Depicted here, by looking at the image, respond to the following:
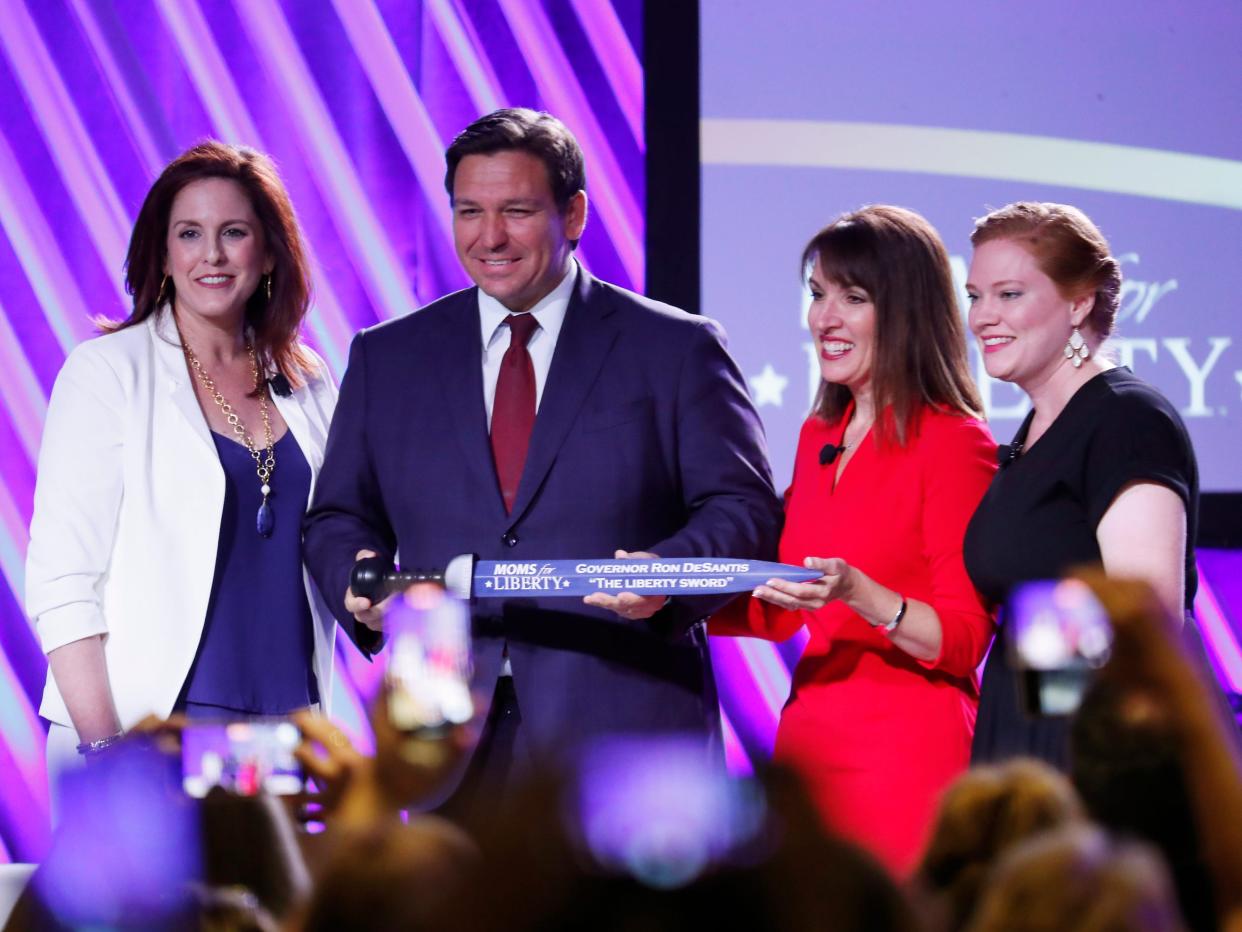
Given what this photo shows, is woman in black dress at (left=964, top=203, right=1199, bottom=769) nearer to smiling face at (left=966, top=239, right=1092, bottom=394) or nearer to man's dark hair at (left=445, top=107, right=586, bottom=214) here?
smiling face at (left=966, top=239, right=1092, bottom=394)

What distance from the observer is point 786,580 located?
6.84 ft

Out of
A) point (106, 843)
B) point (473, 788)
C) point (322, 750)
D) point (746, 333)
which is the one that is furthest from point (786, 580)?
A: point (746, 333)

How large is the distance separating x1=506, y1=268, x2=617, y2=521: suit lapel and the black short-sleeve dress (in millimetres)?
677

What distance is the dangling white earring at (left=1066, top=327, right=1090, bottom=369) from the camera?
2.28 meters

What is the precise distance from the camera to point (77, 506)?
264 cm

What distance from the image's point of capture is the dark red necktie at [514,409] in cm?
253

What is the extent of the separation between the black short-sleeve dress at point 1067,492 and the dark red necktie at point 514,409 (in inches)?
29.3

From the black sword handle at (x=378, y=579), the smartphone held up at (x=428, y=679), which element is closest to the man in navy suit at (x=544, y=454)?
the black sword handle at (x=378, y=579)

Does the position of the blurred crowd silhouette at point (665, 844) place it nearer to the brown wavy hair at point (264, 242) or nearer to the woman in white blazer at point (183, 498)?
the woman in white blazer at point (183, 498)

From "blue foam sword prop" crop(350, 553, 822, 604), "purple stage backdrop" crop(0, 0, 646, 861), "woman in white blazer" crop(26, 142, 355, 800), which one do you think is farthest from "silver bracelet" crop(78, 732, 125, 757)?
"purple stage backdrop" crop(0, 0, 646, 861)

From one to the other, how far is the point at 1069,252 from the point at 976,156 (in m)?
1.63

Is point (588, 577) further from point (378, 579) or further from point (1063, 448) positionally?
point (1063, 448)

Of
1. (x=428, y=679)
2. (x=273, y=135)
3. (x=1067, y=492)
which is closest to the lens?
(x=428, y=679)

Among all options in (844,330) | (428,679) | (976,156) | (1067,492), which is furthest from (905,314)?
(428,679)
